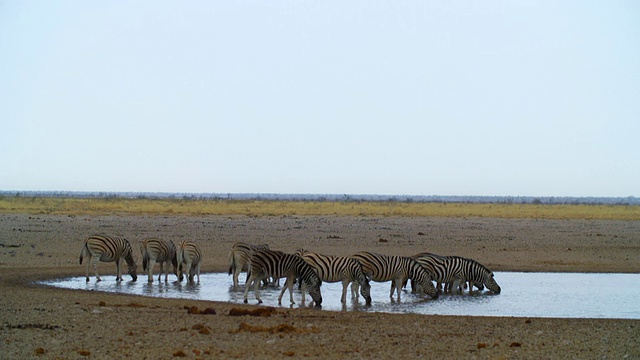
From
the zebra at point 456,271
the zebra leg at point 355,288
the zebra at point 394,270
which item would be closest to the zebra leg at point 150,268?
the zebra at point 394,270

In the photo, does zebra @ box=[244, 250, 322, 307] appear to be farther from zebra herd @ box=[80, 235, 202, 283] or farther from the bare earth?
zebra herd @ box=[80, 235, 202, 283]

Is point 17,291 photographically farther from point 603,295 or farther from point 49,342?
point 603,295

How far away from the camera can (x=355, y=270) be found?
14789 mm

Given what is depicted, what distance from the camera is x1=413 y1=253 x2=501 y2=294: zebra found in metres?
16.9

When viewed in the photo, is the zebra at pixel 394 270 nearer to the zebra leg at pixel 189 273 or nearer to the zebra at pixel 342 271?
the zebra at pixel 342 271

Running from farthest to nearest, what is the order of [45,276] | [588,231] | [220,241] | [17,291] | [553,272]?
1. [588,231]
2. [220,241]
3. [553,272]
4. [45,276]
5. [17,291]

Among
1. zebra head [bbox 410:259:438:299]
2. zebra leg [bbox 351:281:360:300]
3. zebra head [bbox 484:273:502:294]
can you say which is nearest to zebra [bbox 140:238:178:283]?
zebra leg [bbox 351:281:360:300]

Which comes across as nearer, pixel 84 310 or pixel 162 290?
pixel 84 310

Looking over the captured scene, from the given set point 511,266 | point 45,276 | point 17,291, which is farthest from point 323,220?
point 17,291

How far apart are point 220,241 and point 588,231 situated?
1810cm

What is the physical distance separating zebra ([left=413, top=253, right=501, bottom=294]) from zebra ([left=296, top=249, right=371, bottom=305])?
245 cm

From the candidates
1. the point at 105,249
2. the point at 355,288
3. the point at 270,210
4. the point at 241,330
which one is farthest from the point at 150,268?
the point at 270,210

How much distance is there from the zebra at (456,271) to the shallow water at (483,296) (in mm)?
283

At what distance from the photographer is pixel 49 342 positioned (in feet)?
29.9
